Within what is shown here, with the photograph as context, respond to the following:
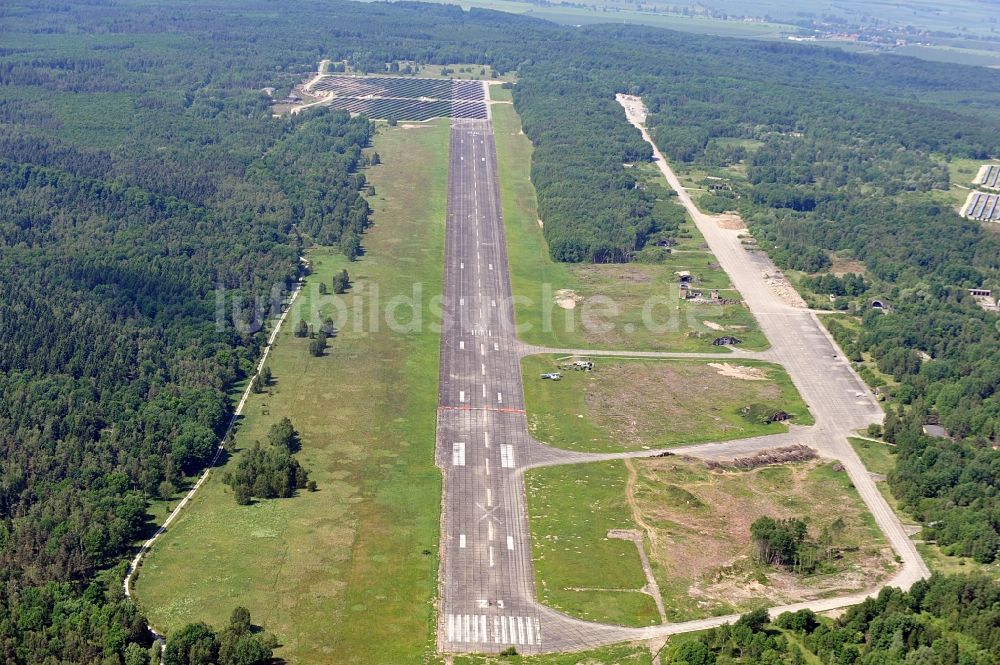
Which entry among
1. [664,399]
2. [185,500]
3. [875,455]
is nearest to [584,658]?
[185,500]

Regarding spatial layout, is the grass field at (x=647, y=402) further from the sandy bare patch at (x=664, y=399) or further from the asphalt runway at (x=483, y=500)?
the asphalt runway at (x=483, y=500)

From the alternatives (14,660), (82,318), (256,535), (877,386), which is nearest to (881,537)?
(877,386)

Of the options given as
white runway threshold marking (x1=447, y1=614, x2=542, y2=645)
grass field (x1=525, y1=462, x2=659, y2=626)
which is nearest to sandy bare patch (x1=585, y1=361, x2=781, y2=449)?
grass field (x1=525, y1=462, x2=659, y2=626)

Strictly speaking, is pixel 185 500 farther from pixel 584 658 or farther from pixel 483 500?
pixel 584 658

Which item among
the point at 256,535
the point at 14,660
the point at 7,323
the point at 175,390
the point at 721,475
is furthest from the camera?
the point at 7,323

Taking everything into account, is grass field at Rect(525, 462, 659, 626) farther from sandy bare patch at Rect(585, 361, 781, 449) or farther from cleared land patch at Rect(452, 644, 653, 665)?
sandy bare patch at Rect(585, 361, 781, 449)

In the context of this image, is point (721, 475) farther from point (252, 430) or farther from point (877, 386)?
point (252, 430)

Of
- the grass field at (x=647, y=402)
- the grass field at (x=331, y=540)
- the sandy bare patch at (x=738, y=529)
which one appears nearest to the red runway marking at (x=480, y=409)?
the grass field at (x=331, y=540)
